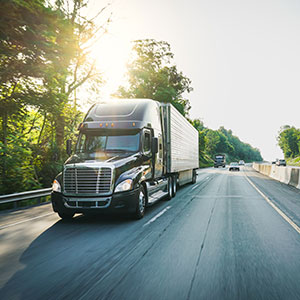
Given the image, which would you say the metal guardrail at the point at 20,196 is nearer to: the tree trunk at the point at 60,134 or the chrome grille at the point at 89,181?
the chrome grille at the point at 89,181

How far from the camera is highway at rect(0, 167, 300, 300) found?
11.7ft

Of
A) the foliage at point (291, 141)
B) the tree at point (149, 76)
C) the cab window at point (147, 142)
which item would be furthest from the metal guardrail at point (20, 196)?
the foliage at point (291, 141)

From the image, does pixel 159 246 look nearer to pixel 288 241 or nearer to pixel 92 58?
pixel 288 241

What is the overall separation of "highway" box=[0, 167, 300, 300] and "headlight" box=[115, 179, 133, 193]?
2.93 feet

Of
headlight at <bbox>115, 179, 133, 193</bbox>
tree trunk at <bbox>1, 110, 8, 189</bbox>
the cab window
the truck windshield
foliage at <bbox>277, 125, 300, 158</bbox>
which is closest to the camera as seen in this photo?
headlight at <bbox>115, 179, 133, 193</bbox>

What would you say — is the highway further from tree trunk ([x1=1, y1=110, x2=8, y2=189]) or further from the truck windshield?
tree trunk ([x1=1, y1=110, x2=8, y2=189])

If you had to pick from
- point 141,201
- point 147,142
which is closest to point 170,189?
point 147,142

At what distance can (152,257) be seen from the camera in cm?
481

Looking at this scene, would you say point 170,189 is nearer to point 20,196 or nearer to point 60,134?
point 20,196

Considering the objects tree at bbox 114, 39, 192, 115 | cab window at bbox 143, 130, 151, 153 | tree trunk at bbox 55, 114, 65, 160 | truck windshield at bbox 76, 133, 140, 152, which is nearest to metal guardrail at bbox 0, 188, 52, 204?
truck windshield at bbox 76, 133, 140, 152

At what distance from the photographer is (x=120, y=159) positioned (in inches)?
308

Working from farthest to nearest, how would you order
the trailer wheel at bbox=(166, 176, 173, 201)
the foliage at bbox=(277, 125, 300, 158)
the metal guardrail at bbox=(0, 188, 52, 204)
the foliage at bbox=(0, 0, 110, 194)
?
1. the foliage at bbox=(277, 125, 300, 158)
2. the trailer wheel at bbox=(166, 176, 173, 201)
3. the foliage at bbox=(0, 0, 110, 194)
4. the metal guardrail at bbox=(0, 188, 52, 204)

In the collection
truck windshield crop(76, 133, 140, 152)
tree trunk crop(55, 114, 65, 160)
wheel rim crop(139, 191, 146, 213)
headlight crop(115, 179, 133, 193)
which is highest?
tree trunk crop(55, 114, 65, 160)

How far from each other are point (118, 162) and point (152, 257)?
10.6 ft
